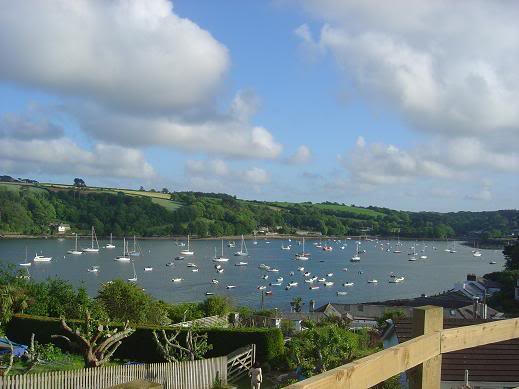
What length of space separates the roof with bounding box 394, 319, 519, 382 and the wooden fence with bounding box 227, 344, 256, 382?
5969 mm

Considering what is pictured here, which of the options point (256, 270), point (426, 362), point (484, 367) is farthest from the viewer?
point (256, 270)

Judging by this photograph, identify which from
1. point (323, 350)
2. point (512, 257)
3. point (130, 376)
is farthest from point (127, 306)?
point (512, 257)

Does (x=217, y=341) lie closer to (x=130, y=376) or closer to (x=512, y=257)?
(x=130, y=376)

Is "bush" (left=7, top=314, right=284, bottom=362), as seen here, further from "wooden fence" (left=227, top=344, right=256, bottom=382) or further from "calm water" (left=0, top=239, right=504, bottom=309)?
"calm water" (left=0, top=239, right=504, bottom=309)

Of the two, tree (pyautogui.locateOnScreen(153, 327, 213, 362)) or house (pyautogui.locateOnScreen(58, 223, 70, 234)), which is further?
house (pyautogui.locateOnScreen(58, 223, 70, 234))

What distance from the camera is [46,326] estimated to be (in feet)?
80.3

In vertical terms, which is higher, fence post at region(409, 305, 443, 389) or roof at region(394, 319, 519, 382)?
fence post at region(409, 305, 443, 389)

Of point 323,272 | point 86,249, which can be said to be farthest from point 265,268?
point 86,249

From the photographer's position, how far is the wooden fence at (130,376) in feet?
48.2

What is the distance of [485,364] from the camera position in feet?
55.1

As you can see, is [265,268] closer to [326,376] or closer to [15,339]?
[15,339]

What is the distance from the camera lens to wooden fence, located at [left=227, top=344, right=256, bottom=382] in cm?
2017

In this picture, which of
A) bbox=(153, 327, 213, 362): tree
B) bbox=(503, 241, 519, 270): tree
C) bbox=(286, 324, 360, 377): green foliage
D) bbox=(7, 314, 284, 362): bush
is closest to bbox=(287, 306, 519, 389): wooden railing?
bbox=(286, 324, 360, 377): green foliage

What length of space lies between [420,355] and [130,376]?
Result: 13745mm
